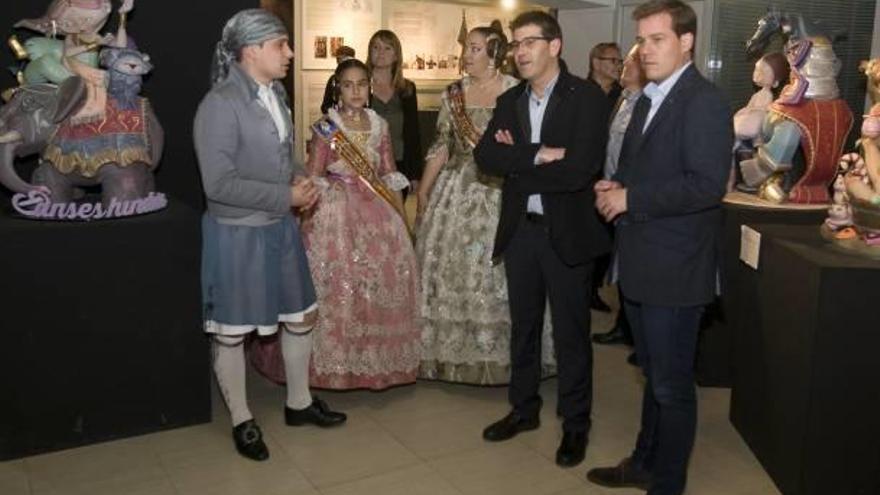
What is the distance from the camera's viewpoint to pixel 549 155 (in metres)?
2.96

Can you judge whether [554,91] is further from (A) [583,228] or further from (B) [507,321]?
(B) [507,321]

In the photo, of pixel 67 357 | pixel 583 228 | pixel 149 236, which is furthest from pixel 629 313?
pixel 67 357

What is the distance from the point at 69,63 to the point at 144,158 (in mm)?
428

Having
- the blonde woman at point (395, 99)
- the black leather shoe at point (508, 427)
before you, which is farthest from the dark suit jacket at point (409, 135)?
the black leather shoe at point (508, 427)

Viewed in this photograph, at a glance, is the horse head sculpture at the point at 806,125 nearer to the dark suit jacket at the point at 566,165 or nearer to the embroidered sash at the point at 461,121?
the dark suit jacket at the point at 566,165

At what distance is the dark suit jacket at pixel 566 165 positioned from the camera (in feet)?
9.78

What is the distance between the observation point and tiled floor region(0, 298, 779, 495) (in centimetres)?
298

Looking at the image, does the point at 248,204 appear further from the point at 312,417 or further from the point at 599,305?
the point at 599,305

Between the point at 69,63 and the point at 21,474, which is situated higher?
the point at 69,63

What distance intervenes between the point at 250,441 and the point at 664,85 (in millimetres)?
1941

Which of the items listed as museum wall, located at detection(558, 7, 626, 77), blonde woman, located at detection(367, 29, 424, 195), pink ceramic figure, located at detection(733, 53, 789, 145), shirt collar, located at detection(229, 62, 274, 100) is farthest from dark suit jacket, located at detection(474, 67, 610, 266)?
museum wall, located at detection(558, 7, 626, 77)

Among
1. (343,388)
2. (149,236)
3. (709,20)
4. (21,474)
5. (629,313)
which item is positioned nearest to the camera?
(629,313)

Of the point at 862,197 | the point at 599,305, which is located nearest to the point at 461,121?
the point at 862,197

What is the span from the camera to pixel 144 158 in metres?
3.28
